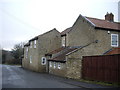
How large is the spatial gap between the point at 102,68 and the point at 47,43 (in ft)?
56.0

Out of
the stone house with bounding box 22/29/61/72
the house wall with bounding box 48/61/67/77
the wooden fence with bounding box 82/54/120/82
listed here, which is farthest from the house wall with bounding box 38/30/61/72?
the wooden fence with bounding box 82/54/120/82

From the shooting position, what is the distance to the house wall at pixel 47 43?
2964 centimetres

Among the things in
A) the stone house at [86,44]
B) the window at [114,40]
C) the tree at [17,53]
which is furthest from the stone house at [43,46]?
the tree at [17,53]

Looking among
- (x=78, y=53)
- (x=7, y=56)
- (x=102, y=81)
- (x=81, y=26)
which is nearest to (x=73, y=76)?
(x=78, y=53)

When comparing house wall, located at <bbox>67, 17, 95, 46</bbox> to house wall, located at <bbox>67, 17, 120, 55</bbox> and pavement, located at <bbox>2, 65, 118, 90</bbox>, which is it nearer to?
house wall, located at <bbox>67, 17, 120, 55</bbox>

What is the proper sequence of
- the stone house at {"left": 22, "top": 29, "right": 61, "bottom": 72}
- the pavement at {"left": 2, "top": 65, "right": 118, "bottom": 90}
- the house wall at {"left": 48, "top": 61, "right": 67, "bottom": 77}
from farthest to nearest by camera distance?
the stone house at {"left": 22, "top": 29, "right": 61, "bottom": 72} → the house wall at {"left": 48, "top": 61, "right": 67, "bottom": 77} → the pavement at {"left": 2, "top": 65, "right": 118, "bottom": 90}

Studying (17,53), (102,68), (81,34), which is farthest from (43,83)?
(17,53)

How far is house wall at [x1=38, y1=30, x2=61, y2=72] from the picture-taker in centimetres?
2964

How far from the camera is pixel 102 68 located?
14.9 meters

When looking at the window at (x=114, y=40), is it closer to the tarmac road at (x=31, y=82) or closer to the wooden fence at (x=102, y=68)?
the wooden fence at (x=102, y=68)

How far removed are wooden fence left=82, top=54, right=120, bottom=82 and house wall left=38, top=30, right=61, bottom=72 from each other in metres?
13.3

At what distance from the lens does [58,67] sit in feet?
71.9

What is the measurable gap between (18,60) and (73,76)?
4999cm

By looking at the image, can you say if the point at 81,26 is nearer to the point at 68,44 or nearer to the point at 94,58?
the point at 68,44
